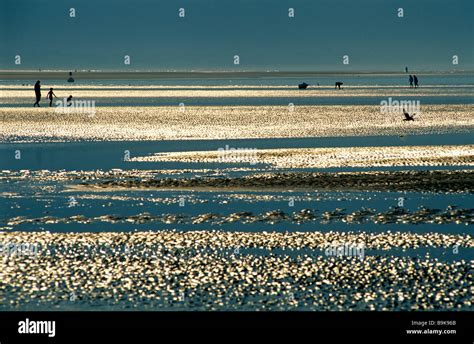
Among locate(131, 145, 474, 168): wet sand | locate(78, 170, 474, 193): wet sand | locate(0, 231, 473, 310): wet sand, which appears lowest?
locate(0, 231, 473, 310): wet sand

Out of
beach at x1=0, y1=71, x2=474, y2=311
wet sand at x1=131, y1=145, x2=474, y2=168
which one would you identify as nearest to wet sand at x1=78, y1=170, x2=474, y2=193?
beach at x1=0, y1=71, x2=474, y2=311

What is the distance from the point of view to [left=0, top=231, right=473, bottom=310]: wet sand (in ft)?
50.6

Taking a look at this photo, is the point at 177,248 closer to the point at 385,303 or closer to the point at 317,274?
the point at 317,274

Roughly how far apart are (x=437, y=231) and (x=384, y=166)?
441 inches

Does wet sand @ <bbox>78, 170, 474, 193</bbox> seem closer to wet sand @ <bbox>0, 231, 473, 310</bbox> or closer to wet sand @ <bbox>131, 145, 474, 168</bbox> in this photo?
wet sand @ <bbox>131, 145, 474, 168</bbox>

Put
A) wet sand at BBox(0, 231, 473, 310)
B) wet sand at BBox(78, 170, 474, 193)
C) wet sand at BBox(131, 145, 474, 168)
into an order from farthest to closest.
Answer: wet sand at BBox(131, 145, 474, 168) → wet sand at BBox(78, 170, 474, 193) → wet sand at BBox(0, 231, 473, 310)

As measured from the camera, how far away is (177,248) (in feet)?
63.9

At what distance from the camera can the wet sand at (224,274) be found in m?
15.4

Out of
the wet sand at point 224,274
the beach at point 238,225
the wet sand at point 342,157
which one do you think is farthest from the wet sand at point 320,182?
the wet sand at point 224,274

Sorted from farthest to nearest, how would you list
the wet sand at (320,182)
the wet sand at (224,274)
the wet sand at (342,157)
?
the wet sand at (342,157) → the wet sand at (320,182) → the wet sand at (224,274)

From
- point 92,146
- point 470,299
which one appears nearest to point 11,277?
point 470,299

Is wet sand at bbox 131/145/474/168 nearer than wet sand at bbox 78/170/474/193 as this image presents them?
No

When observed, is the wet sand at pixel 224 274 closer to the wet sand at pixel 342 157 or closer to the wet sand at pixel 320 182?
the wet sand at pixel 320 182

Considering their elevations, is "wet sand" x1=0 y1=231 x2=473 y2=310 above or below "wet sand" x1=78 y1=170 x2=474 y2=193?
below
